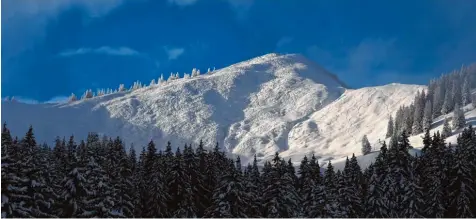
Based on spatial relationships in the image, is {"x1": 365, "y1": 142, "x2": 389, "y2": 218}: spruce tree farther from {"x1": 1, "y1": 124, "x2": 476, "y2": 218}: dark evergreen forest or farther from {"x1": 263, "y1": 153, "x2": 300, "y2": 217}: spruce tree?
{"x1": 263, "y1": 153, "x2": 300, "y2": 217}: spruce tree

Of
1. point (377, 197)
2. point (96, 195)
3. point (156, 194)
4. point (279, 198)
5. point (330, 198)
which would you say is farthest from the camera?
point (377, 197)

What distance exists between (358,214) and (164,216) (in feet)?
76.2

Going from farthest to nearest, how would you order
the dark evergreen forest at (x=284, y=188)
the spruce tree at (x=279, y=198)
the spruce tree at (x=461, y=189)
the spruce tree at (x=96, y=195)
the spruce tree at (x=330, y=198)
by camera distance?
the spruce tree at (x=279, y=198)
the spruce tree at (x=330, y=198)
the spruce tree at (x=461, y=189)
the dark evergreen forest at (x=284, y=188)
the spruce tree at (x=96, y=195)

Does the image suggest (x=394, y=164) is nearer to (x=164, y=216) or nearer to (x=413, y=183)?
(x=413, y=183)

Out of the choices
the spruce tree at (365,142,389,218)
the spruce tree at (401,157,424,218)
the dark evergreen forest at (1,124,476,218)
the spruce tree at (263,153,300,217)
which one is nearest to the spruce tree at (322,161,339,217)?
A: the dark evergreen forest at (1,124,476,218)

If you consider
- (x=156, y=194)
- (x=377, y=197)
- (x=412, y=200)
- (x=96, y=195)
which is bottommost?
(x=412, y=200)

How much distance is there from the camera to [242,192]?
204 ft

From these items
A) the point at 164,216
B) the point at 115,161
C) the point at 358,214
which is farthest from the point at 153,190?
the point at 358,214

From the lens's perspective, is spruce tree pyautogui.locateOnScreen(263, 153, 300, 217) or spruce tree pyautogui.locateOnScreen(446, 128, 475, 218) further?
spruce tree pyautogui.locateOnScreen(263, 153, 300, 217)

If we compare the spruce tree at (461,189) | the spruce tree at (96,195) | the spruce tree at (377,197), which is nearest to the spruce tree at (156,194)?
the spruce tree at (96,195)

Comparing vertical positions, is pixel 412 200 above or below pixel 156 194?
below

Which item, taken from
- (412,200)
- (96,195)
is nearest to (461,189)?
(412,200)

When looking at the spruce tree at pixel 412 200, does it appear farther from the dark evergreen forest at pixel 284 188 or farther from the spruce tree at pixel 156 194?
the spruce tree at pixel 156 194

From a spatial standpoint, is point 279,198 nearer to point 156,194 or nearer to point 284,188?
point 284,188
